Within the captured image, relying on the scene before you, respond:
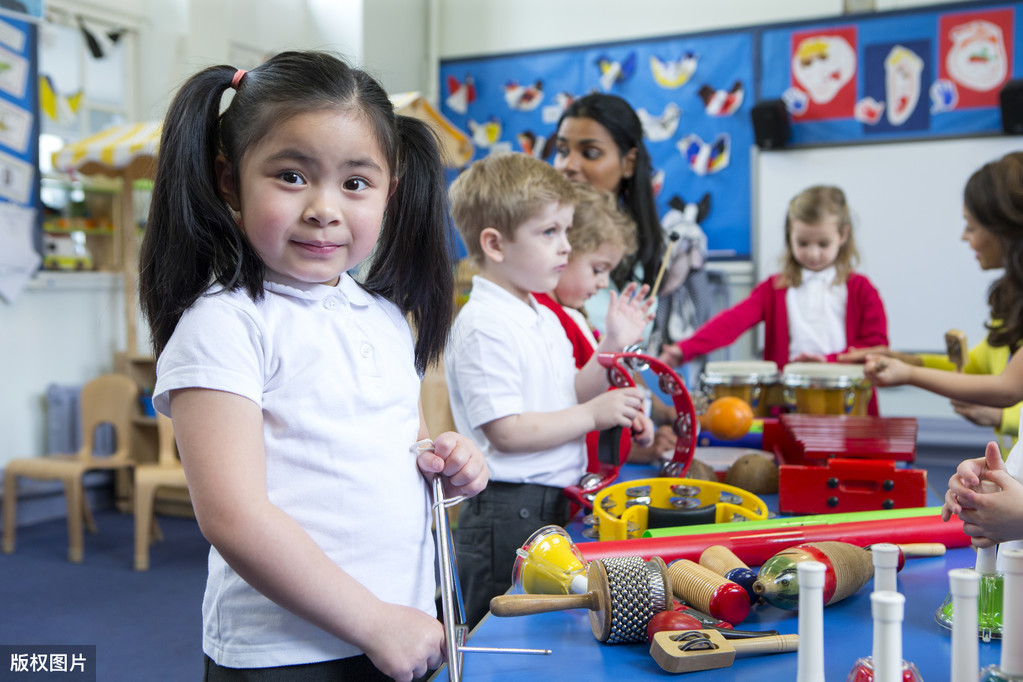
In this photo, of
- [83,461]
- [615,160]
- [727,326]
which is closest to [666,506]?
[615,160]

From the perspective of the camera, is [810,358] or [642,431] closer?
[642,431]

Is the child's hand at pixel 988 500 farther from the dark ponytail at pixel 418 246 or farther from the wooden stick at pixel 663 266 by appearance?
the wooden stick at pixel 663 266

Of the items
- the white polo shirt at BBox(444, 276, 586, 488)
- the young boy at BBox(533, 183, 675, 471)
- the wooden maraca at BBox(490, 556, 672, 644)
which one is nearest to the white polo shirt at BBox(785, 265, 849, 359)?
the young boy at BBox(533, 183, 675, 471)

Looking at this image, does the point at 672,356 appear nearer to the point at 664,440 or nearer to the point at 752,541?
the point at 664,440

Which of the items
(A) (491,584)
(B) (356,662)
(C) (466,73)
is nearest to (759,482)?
(A) (491,584)

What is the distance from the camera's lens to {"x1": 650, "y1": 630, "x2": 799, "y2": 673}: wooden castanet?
0.81 metres

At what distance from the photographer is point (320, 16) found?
503cm

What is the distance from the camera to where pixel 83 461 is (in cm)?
378

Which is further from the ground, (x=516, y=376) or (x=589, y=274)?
(x=589, y=274)

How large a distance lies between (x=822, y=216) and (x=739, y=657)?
246cm

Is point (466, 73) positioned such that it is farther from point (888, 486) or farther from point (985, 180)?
point (888, 486)

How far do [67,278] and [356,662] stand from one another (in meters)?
3.88

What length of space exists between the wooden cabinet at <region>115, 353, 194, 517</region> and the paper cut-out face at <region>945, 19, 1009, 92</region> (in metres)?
4.42

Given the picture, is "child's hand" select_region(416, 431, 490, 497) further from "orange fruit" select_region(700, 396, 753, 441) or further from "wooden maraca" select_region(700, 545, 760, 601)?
"orange fruit" select_region(700, 396, 753, 441)
